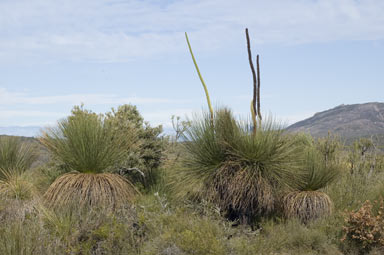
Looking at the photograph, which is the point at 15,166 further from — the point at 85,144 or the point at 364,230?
the point at 364,230

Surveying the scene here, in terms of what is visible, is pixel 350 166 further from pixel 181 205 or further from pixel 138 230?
pixel 138 230

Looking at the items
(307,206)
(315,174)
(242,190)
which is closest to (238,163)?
(242,190)

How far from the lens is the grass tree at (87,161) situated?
7.08 m

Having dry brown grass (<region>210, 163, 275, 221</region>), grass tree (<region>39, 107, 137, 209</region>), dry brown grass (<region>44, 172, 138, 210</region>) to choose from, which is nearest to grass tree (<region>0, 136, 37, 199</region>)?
grass tree (<region>39, 107, 137, 209</region>)

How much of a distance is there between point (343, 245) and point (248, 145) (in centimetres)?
236

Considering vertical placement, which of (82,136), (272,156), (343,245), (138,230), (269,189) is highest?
(82,136)

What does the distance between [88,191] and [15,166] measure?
3.98 meters

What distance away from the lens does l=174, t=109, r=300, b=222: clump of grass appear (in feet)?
23.3

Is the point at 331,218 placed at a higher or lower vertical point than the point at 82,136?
lower

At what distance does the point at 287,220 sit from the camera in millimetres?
7387

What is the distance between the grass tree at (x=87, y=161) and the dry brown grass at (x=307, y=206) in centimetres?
302

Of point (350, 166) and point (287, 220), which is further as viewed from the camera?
point (350, 166)

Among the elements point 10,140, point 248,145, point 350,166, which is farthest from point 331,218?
point 10,140

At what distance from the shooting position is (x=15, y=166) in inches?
400
